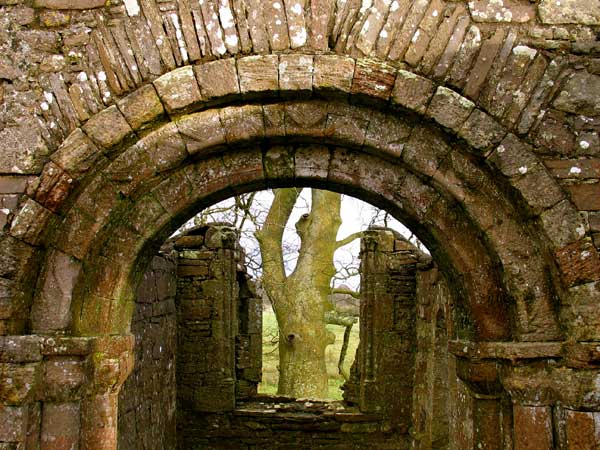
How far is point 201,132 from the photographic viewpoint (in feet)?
12.0

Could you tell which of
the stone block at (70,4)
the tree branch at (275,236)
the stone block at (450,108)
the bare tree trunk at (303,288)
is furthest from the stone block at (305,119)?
the tree branch at (275,236)

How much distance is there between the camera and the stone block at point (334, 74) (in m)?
3.55

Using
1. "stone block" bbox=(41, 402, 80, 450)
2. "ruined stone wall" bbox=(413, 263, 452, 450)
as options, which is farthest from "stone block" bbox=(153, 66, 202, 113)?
"ruined stone wall" bbox=(413, 263, 452, 450)

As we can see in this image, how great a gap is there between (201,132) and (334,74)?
83 centimetres

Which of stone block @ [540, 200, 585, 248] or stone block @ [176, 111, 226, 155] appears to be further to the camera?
stone block @ [176, 111, 226, 155]

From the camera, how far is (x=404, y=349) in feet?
28.8

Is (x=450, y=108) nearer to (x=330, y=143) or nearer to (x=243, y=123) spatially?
(x=330, y=143)

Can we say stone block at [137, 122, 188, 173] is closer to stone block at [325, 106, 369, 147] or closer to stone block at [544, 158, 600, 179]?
stone block at [325, 106, 369, 147]

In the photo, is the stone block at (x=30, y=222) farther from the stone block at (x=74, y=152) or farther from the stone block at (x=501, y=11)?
the stone block at (x=501, y=11)

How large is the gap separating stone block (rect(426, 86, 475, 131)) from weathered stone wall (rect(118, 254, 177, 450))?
353cm

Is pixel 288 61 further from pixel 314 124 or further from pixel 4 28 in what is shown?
pixel 4 28

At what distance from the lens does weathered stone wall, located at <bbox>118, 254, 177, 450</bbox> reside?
5.83 m

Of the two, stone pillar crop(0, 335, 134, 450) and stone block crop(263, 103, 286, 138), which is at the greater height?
stone block crop(263, 103, 286, 138)

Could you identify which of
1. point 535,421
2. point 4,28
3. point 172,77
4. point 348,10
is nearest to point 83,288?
point 172,77
